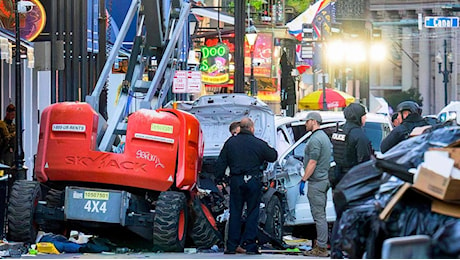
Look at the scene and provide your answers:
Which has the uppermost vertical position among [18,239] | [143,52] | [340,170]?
[143,52]

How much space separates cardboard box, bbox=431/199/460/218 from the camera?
8078 mm

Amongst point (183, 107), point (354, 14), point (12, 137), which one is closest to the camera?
point (183, 107)

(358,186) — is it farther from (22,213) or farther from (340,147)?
(22,213)

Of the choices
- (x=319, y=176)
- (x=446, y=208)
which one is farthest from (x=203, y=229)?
(x=446, y=208)

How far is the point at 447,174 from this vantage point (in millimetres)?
7938

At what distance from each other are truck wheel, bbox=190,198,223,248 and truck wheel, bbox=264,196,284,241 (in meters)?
0.85

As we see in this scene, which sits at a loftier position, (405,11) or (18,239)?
(405,11)

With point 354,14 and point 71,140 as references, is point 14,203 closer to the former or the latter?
point 71,140

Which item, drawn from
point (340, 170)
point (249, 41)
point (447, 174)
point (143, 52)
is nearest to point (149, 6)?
point (143, 52)

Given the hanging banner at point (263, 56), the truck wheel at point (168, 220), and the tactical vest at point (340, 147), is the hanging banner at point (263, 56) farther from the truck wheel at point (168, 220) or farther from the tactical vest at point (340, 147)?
the truck wheel at point (168, 220)

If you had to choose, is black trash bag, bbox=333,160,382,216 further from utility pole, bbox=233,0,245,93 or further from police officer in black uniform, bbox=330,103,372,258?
utility pole, bbox=233,0,245,93

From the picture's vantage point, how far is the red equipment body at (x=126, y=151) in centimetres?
1452

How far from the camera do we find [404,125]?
1583cm

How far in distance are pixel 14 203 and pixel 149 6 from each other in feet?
15.8
